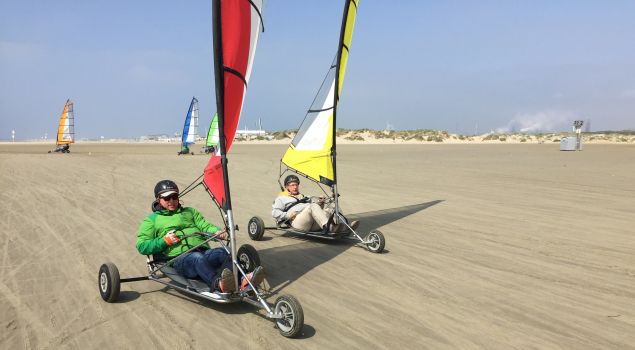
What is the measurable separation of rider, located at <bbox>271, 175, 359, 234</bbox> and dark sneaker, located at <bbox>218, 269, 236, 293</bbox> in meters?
3.09

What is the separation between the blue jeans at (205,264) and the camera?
4746 millimetres

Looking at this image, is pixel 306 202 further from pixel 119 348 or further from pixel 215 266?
pixel 119 348

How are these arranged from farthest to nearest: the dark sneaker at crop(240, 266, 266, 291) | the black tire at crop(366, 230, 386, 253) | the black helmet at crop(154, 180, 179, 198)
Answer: the black tire at crop(366, 230, 386, 253), the black helmet at crop(154, 180, 179, 198), the dark sneaker at crop(240, 266, 266, 291)

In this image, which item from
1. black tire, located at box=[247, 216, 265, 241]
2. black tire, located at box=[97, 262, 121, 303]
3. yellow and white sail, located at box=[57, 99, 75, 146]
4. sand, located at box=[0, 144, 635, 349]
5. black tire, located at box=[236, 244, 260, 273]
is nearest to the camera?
sand, located at box=[0, 144, 635, 349]

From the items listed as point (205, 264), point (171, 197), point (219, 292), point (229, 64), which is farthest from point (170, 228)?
point (229, 64)

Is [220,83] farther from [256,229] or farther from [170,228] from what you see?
[256,229]

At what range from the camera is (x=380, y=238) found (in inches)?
276

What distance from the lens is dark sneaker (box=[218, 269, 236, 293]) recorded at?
4426 mm

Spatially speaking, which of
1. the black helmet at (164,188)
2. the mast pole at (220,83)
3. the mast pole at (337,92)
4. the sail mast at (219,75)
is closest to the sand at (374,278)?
the mast pole at (337,92)

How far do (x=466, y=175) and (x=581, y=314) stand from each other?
13.8 meters

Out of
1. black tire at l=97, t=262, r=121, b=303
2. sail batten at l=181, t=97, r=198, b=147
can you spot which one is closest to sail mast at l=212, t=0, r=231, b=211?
black tire at l=97, t=262, r=121, b=303

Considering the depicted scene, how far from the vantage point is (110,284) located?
15.9 feet

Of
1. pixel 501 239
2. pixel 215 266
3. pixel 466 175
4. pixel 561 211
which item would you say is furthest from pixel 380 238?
pixel 466 175

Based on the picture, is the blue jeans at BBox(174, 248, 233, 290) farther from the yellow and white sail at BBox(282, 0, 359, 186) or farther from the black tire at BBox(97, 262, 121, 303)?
the yellow and white sail at BBox(282, 0, 359, 186)
